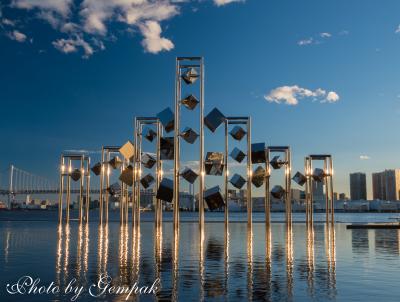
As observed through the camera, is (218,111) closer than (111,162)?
Yes

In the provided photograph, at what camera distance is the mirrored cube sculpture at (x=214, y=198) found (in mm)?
22870

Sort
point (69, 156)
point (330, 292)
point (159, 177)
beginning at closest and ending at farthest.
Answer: point (330, 292)
point (159, 177)
point (69, 156)

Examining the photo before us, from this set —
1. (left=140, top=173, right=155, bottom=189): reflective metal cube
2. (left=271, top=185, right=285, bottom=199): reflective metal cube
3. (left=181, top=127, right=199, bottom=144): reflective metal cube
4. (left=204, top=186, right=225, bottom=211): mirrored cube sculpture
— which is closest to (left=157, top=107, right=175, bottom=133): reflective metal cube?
(left=181, top=127, right=199, bottom=144): reflective metal cube

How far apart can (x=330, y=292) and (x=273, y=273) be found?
2.12 metres

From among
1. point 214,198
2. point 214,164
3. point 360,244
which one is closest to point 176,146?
point 214,164

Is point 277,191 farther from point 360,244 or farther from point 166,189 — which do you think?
point 360,244

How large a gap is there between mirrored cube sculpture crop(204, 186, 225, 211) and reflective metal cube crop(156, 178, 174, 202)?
1812 millimetres

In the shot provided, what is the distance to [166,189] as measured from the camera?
22453 millimetres

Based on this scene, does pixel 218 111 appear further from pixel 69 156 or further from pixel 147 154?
pixel 69 156

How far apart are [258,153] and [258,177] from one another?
2016 millimetres

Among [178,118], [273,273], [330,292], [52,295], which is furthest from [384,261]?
[178,118]

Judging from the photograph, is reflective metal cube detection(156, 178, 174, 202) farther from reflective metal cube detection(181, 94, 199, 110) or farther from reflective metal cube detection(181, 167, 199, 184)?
reflective metal cube detection(181, 94, 199, 110)

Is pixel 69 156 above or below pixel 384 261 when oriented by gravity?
above

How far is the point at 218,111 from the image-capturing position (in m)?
24.5
